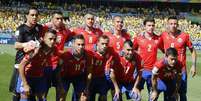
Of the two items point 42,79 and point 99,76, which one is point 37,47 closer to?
point 42,79

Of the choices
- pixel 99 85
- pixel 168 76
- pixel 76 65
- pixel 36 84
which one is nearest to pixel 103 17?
pixel 99 85

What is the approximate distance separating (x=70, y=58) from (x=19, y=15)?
34.6 m

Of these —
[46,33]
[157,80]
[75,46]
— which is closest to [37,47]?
[46,33]

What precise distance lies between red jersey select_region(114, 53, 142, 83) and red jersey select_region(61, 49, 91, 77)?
0.99 metres


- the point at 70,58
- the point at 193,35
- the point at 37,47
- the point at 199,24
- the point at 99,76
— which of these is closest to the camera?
the point at 37,47

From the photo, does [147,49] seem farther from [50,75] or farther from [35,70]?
[35,70]

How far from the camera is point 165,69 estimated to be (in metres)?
10.9

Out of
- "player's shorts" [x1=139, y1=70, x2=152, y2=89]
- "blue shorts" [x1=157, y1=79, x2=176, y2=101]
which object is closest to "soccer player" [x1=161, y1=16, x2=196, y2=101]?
"blue shorts" [x1=157, y1=79, x2=176, y2=101]

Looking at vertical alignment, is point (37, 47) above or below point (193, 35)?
above

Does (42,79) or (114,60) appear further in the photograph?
(114,60)

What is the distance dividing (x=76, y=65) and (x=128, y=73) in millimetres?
1456

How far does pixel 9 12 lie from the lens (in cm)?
4550

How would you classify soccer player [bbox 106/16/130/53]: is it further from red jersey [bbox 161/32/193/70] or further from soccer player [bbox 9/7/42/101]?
soccer player [bbox 9/7/42/101]

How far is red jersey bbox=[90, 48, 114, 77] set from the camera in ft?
34.9
